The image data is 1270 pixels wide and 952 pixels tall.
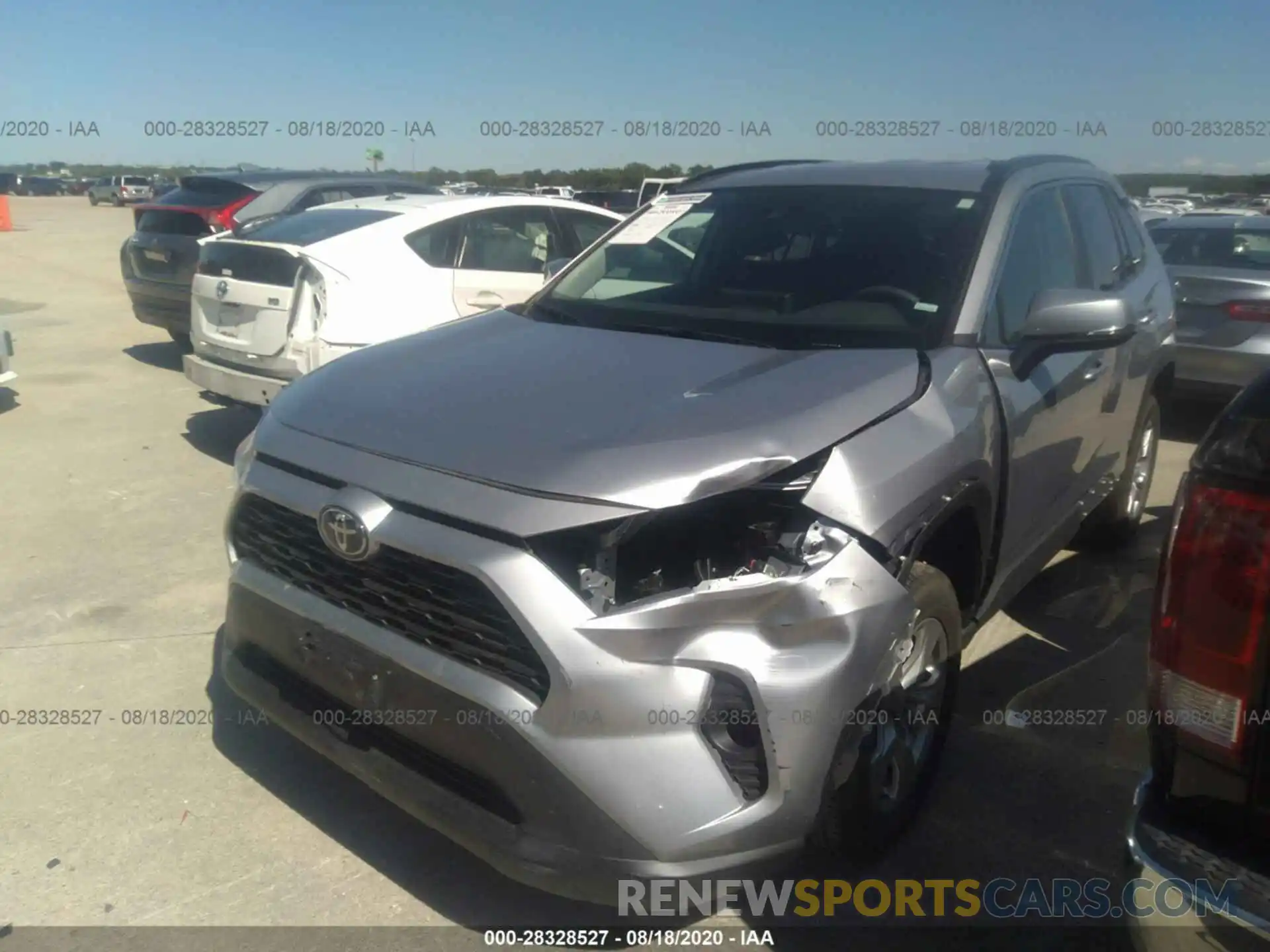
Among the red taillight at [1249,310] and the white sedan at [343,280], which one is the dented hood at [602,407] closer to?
the white sedan at [343,280]

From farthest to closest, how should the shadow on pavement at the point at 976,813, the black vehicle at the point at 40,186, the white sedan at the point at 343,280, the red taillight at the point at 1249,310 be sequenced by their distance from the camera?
the black vehicle at the point at 40,186 → the red taillight at the point at 1249,310 → the white sedan at the point at 343,280 → the shadow on pavement at the point at 976,813

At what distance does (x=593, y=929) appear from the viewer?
2.62 m

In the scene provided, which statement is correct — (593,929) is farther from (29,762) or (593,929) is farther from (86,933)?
(29,762)

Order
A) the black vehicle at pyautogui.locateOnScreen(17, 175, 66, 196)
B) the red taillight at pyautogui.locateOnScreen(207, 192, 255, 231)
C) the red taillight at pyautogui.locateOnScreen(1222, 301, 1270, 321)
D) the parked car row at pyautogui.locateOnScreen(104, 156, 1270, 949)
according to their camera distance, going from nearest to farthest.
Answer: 1. the parked car row at pyautogui.locateOnScreen(104, 156, 1270, 949)
2. the red taillight at pyautogui.locateOnScreen(1222, 301, 1270, 321)
3. the red taillight at pyautogui.locateOnScreen(207, 192, 255, 231)
4. the black vehicle at pyautogui.locateOnScreen(17, 175, 66, 196)

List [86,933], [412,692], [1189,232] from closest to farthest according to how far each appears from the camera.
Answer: [412,692] → [86,933] → [1189,232]

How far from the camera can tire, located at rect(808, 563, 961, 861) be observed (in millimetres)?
2496

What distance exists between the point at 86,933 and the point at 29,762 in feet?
3.05

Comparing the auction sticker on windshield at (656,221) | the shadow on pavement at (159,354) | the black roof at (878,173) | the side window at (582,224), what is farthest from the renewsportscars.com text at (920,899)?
the shadow on pavement at (159,354)

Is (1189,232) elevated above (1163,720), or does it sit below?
above

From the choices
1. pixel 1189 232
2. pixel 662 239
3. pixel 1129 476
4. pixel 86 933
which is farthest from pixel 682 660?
pixel 1189 232

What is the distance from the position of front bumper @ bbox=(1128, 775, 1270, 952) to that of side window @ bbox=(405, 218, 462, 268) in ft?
17.1

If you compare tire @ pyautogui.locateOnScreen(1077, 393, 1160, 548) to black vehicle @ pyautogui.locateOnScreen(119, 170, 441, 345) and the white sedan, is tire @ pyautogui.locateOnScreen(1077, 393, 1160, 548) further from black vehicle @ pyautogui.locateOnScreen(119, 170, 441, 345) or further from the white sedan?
black vehicle @ pyautogui.locateOnScreen(119, 170, 441, 345)

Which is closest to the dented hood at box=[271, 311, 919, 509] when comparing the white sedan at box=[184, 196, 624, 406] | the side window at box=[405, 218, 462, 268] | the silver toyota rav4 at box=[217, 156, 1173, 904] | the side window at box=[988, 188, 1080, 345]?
the silver toyota rav4 at box=[217, 156, 1173, 904]

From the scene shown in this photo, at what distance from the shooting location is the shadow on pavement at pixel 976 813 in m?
2.64
